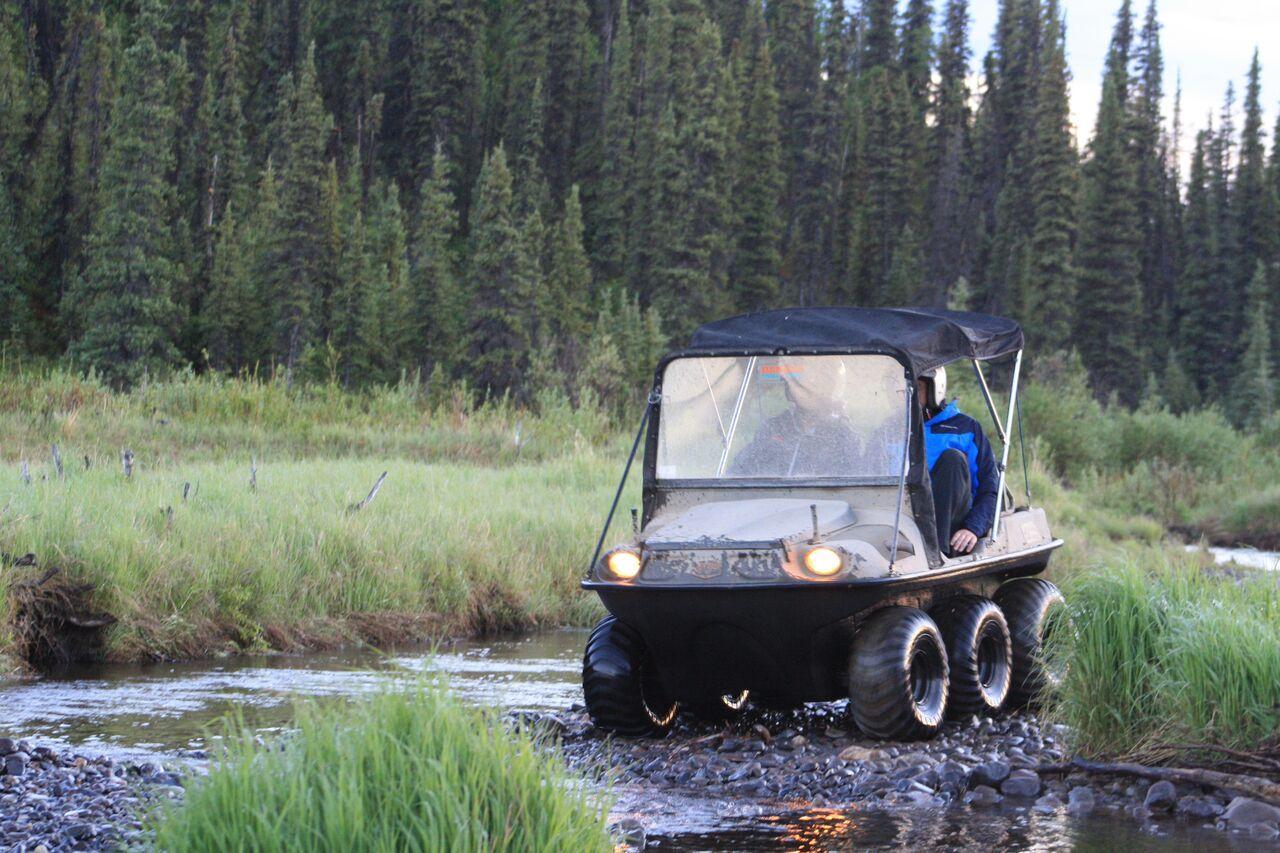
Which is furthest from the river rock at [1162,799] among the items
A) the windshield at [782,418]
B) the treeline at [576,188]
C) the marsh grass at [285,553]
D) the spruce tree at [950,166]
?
the spruce tree at [950,166]

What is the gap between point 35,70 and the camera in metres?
59.5

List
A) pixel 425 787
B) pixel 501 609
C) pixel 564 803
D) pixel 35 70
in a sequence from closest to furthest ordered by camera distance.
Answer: pixel 425 787
pixel 564 803
pixel 501 609
pixel 35 70

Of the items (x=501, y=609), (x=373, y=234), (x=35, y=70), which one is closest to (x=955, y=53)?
(x=373, y=234)

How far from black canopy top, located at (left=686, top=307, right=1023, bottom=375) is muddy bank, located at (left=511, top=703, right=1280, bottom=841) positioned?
2.18 meters

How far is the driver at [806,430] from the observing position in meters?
9.22

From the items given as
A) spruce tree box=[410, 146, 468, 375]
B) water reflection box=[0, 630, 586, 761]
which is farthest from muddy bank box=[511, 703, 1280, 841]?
spruce tree box=[410, 146, 468, 375]

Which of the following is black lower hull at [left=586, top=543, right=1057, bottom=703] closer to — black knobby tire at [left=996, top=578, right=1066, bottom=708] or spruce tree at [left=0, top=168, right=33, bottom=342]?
black knobby tire at [left=996, top=578, right=1066, bottom=708]

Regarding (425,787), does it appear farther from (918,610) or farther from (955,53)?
(955,53)

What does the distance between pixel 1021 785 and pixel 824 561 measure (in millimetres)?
1469

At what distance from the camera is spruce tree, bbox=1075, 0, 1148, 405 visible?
7431 cm

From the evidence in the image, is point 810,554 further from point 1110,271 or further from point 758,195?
point 1110,271

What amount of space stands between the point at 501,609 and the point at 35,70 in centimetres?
5274

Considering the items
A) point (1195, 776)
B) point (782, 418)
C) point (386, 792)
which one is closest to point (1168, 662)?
point (1195, 776)

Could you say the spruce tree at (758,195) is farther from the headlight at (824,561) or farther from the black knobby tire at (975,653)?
the headlight at (824,561)
